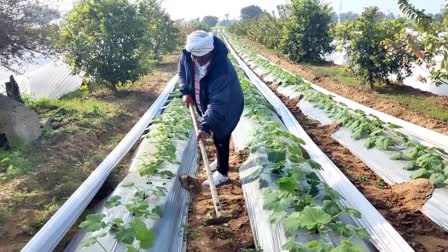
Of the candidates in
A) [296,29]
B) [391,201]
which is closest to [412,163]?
[391,201]

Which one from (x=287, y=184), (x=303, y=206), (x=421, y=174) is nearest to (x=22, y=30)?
(x=287, y=184)

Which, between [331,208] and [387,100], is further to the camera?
[387,100]

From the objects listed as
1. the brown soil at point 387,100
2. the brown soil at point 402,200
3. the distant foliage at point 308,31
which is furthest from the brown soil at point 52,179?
the distant foliage at point 308,31

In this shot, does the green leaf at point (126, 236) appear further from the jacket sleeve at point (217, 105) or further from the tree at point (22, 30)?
the tree at point (22, 30)

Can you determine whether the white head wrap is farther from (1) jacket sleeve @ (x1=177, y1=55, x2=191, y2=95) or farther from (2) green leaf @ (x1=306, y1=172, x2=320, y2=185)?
(2) green leaf @ (x1=306, y1=172, x2=320, y2=185)

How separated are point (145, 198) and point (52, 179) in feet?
5.26

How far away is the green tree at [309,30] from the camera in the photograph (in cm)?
1502

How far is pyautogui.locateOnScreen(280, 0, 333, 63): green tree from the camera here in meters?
15.0

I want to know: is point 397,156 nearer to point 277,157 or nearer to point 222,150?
point 277,157

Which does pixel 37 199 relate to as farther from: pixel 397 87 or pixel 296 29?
pixel 296 29

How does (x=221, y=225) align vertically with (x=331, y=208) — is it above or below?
below

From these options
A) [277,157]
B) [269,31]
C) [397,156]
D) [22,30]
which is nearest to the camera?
[277,157]

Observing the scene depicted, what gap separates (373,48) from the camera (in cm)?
943

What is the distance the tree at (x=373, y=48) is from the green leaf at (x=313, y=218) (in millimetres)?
7033
